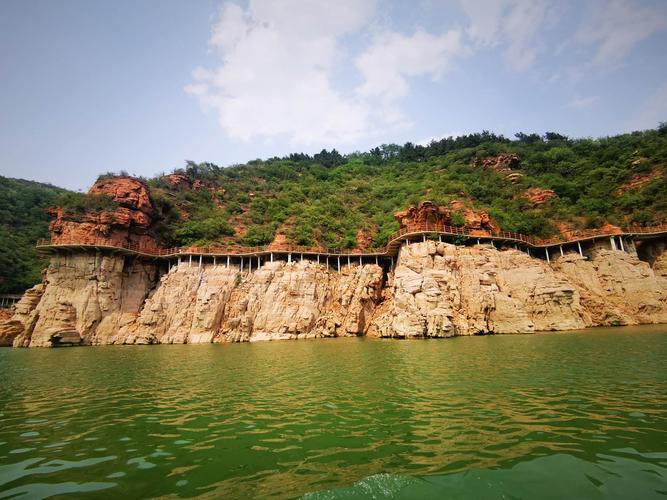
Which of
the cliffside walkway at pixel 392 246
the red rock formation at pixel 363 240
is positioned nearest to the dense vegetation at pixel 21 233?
the cliffside walkway at pixel 392 246

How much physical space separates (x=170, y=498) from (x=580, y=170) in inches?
2497

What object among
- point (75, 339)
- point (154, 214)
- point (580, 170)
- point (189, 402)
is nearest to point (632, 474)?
point (189, 402)

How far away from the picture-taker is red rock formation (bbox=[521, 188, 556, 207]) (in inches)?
1764

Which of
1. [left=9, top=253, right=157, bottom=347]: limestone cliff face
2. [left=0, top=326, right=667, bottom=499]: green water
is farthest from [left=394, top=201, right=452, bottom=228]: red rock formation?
[left=9, top=253, right=157, bottom=347]: limestone cliff face

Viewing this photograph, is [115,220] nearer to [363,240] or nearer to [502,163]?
[363,240]

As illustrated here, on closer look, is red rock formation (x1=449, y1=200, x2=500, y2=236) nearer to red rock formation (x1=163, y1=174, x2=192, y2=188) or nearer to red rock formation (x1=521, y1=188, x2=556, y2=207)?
red rock formation (x1=521, y1=188, x2=556, y2=207)

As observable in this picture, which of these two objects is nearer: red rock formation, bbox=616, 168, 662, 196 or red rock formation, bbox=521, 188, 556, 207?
red rock formation, bbox=616, 168, 662, 196

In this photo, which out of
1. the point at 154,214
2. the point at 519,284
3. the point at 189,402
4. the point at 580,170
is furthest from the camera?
the point at 580,170

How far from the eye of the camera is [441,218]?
34031 mm

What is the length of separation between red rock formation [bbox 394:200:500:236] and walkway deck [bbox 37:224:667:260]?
59 centimetres

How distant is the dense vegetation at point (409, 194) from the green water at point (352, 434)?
102 feet

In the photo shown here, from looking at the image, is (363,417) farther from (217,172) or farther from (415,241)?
(217,172)

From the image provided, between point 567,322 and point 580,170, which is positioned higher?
point 580,170

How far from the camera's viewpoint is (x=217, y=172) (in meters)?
67.9
